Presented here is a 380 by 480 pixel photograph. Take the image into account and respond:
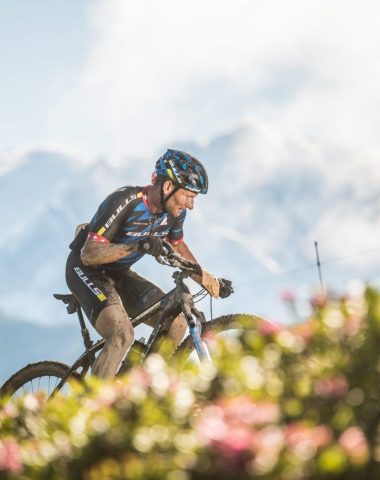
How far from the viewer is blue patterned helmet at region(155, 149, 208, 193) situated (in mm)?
9375

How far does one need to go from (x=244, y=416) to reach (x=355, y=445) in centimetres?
42

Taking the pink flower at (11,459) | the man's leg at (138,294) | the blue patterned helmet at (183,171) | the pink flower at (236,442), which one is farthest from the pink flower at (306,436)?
the man's leg at (138,294)

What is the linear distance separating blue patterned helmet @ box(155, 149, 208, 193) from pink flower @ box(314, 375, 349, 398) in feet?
18.5

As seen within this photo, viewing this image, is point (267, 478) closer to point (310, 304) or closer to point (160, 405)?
point (160, 405)

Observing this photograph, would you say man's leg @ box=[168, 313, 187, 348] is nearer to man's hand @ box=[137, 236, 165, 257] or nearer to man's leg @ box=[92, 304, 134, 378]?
man's leg @ box=[92, 304, 134, 378]

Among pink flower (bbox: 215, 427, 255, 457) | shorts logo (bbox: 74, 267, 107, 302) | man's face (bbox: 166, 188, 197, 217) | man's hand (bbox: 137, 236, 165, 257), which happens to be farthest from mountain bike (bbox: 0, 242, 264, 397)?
pink flower (bbox: 215, 427, 255, 457)

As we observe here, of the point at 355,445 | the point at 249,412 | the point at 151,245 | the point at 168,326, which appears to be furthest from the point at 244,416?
the point at 168,326

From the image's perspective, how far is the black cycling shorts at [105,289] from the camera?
934 centimetres

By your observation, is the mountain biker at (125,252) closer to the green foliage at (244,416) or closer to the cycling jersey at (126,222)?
the cycling jersey at (126,222)

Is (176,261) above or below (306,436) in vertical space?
above

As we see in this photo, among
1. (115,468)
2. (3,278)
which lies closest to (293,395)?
(115,468)

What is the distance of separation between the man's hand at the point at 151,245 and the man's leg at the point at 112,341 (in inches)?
34.4

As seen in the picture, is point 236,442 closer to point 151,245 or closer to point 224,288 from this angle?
point 151,245

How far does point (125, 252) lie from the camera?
8.80m
